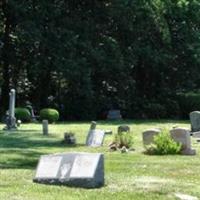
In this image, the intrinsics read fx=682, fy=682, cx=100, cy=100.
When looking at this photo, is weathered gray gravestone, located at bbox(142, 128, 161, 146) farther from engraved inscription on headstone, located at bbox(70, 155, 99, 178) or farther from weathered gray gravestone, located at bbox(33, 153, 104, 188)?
engraved inscription on headstone, located at bbox(70, 155, 99, 178)

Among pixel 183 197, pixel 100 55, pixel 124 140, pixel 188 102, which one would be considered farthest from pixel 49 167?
pixel 188 102

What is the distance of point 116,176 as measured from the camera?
1180 centimetres

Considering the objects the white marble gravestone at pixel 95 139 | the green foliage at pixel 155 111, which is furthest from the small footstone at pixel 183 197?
the green foliage at pixel 155 111

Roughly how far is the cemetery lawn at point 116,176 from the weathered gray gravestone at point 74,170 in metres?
0.19

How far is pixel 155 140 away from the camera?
16594mm

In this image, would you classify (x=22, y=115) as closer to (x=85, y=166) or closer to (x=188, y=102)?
(x=188, y=102)

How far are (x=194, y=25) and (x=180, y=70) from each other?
2899mm

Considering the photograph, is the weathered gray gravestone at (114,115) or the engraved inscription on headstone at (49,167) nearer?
the engraved inscription on headstone at (49,167)

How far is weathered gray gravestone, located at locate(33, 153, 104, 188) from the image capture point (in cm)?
1036

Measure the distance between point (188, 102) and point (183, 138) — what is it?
899 inches

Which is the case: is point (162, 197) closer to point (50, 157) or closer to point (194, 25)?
point (50, 157)

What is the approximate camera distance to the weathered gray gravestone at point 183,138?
1639cm

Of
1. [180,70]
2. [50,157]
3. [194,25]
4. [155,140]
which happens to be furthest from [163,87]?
[50,157]

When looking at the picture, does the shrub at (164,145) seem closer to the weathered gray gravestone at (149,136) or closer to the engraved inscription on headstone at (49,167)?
the weathered gray gravestone at (149,136)
